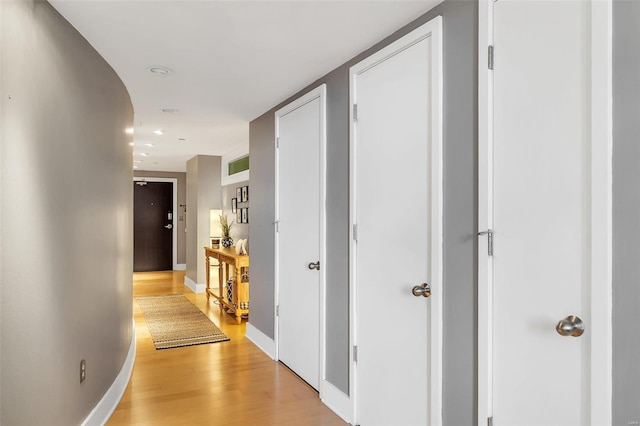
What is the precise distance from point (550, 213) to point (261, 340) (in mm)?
3360

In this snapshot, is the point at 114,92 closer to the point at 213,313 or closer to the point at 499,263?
the point at 499,263

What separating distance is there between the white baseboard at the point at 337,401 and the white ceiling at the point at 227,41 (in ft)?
7.26

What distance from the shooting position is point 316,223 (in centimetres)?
332

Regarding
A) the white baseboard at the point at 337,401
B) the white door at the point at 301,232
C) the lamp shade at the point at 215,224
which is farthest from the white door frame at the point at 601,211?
the lamp shade at the point at 215,224

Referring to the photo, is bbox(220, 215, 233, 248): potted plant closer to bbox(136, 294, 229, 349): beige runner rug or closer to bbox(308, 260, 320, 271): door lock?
bbox(136, 294, 229, 349): beige runner rug

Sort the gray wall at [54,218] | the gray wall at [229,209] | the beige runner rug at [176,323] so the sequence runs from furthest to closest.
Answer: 1. the gray wall at [229,209]
2. the beige runner rug at [176,323]
3. the gray wall at [54,218]

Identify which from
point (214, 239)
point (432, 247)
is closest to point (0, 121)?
point (432, 247)

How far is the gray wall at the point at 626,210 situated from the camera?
4.34 ft

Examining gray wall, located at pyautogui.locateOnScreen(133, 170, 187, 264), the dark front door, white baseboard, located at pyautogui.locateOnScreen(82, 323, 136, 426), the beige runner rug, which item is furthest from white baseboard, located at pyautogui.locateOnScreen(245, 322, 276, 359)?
the dark front door

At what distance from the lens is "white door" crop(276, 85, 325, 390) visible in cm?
330

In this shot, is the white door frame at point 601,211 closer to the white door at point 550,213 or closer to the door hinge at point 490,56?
the white door at point 550,213

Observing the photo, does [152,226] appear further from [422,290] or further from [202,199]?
[422,290]

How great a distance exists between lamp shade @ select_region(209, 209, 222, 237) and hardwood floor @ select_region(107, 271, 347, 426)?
2.82m

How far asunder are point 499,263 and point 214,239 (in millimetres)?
5556
